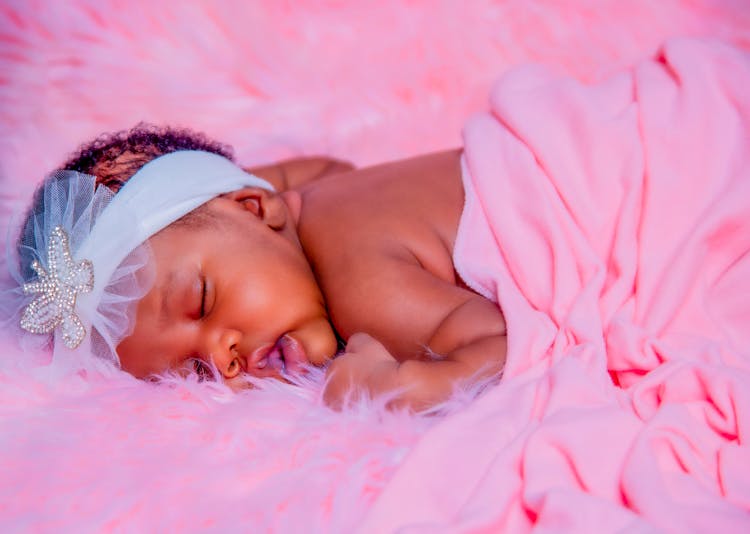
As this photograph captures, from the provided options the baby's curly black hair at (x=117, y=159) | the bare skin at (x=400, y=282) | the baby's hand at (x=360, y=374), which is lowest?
the baby's hand at (x=360, y=374)

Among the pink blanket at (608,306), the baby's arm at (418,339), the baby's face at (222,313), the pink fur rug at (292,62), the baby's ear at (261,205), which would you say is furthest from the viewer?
the pink fur rug at (292,62)

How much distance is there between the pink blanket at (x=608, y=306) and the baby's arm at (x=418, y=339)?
0.04 meters

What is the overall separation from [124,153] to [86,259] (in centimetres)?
26

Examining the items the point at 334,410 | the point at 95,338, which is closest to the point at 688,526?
the point at 334,410

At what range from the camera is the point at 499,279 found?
1223 mm

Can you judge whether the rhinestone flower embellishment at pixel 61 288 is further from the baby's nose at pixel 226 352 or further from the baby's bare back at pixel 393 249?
the baby's bare back at pixel 393 249

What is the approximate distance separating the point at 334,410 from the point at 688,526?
0.50 m

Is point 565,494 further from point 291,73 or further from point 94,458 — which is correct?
point 291,73

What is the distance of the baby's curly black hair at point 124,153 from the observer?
130cm

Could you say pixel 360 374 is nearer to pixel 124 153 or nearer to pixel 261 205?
pixel 261 205

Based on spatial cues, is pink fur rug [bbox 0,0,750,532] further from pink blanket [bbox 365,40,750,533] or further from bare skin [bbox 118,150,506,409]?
bare skin [bbox 118,150,506,409]

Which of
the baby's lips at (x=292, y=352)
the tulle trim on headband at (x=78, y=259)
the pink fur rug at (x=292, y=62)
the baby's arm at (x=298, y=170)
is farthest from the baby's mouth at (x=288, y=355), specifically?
the pink fur rug at (x=292, y=62)

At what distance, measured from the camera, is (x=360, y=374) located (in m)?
1.11

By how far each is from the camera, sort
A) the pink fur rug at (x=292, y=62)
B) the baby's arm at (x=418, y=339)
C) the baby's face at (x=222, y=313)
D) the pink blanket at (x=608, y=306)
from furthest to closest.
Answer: the pink fur rug at (x=292, y=62) → the baby's face at (x=222, y=313) → the baby's arm at (x=418, y=339) → the pink blanket at (x=608, y=306)
